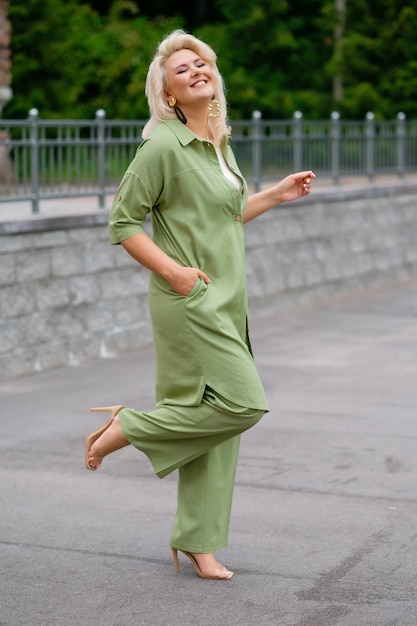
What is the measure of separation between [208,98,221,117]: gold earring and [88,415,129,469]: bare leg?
115cm

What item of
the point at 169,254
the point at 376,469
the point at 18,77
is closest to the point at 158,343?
the point at 169,254

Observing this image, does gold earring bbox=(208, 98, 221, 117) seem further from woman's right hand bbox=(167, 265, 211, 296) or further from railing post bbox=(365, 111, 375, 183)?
railing post bbox=(365, 111, 375, 183)

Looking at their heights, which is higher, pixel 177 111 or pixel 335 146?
pixel 177 111

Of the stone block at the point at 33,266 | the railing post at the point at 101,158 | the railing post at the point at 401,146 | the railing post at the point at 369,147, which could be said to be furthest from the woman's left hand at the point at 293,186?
the railing post at the point at 401,146

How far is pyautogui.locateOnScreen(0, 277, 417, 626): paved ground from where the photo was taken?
15.5 ft

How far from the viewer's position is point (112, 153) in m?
11.7

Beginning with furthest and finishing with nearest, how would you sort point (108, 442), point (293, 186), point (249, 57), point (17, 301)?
point (249, 57) → point (17, 301) → point (293, 186) → point (108, 442)

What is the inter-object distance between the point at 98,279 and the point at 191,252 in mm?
6212

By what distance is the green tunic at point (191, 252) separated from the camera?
479 centimetres

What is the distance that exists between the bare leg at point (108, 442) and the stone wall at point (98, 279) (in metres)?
4.88

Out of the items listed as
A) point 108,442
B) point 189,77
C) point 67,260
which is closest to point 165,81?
point 189,77

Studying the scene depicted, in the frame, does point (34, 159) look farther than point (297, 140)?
No

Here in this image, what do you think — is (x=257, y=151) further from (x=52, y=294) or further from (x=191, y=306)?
(x=191, y=306)

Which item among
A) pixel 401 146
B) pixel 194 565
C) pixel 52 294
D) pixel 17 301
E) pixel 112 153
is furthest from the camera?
pixel 401 146
